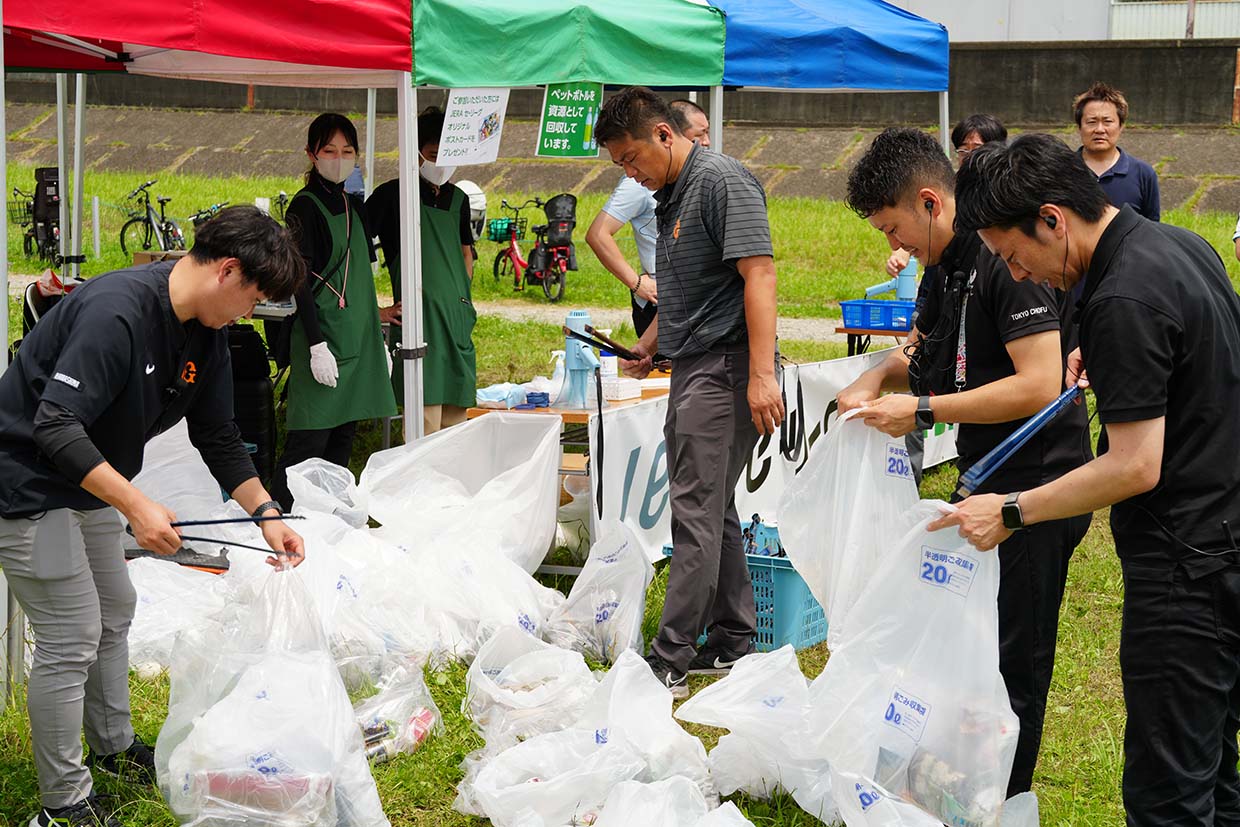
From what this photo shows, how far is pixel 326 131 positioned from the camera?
5590 millimetres

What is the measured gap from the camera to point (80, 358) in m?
2.79

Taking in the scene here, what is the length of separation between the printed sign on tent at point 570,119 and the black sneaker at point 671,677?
2.43m

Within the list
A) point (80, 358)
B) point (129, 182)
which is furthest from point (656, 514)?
point (129, 182)

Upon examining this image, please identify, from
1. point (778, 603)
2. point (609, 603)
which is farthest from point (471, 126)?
point (778, 603)

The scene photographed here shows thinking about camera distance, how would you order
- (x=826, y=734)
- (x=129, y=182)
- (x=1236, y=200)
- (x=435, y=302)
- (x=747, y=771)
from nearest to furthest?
(x=826, y=734)
(x=747, y=771)
(x=435, y=302)
(x=1236, y=200)
(x=129, y=182)

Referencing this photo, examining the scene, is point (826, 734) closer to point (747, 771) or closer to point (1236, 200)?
point (747, 771)

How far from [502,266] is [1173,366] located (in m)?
12.1

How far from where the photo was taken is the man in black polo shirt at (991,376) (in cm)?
293

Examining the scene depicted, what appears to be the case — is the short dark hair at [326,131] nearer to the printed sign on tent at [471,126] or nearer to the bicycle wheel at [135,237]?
the printed sign on tent at [471,126]

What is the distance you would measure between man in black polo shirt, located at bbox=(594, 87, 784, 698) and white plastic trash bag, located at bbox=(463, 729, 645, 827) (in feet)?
2.88

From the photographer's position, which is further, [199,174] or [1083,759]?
[199,174]

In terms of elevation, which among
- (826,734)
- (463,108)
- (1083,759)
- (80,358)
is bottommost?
(1083,759)

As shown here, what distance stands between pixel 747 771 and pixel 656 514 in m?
2.16

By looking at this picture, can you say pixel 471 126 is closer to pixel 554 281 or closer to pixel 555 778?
pixel 555 778
